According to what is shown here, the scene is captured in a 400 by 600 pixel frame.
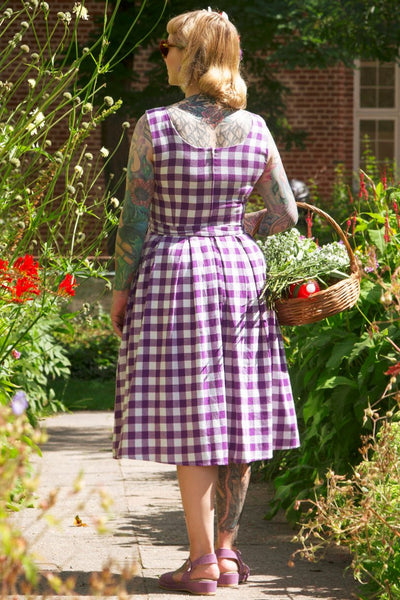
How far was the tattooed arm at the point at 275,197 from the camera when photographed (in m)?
3.14

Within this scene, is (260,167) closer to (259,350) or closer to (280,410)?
(259,350)

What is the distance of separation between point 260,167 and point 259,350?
1.82 feet

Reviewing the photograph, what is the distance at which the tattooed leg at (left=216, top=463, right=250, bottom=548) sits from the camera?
3.12 meters

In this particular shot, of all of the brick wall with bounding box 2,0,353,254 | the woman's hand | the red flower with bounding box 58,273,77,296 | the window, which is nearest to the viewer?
the woman's hand

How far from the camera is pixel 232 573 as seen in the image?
10.2 feet

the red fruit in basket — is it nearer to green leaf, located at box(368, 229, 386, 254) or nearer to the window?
green leaf, located at box(368, 229, 386, 254)

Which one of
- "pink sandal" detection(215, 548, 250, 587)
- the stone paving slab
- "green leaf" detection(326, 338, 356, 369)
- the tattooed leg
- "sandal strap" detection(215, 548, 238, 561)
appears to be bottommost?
the stone paving slab

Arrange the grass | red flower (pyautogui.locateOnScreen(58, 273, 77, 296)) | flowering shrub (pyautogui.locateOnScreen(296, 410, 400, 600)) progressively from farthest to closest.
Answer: the grass < red flower (pyautogui.locateOnScreen(58, 273, 77, 296)) < flowering shrub (pyautogui.locateOnScreen(296, 410, 400, 600))

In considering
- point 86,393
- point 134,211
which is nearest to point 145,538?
point 134,211

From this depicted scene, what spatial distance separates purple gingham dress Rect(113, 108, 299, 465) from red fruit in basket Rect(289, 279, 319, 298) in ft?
0.35

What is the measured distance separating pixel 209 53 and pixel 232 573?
156 cm

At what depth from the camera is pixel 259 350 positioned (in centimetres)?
306

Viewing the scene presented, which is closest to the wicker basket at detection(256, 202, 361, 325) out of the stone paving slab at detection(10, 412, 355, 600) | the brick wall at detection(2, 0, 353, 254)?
the stone paving slab at detection(10, 412, 355, 600)

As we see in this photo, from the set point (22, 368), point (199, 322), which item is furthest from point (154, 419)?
point (22, 368)
